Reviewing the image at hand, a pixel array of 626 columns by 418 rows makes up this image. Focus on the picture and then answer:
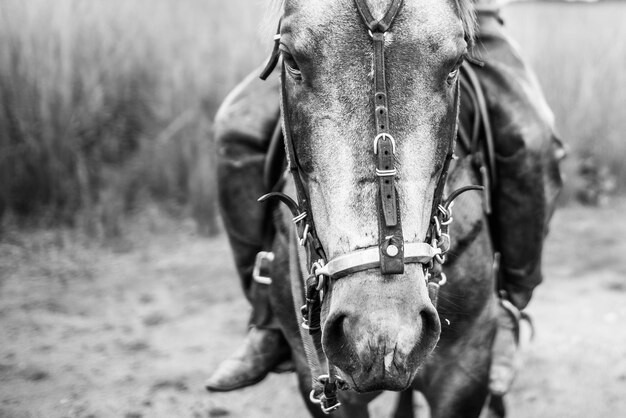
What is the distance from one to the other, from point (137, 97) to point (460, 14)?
6.67 meters

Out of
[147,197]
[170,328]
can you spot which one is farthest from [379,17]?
[147,197]

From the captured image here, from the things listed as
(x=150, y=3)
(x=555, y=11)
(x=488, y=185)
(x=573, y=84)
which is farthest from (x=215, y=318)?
(x=555, y=11)

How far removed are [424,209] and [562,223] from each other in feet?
21.4

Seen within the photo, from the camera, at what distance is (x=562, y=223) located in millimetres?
7848

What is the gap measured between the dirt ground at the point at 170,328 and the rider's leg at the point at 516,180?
165cm

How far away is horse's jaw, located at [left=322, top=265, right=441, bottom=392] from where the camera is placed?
5.57 ft

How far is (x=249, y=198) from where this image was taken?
3137 millimetres

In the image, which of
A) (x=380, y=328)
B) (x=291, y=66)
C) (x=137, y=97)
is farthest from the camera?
(x=137, y=97)

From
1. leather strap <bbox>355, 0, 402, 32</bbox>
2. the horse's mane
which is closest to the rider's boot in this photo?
the horse's mane

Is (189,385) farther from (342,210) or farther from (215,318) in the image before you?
(342,210)

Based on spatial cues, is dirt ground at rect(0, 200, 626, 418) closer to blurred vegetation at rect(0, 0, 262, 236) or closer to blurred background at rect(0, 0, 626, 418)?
blurred background at rect(0, 0, 626, 418)

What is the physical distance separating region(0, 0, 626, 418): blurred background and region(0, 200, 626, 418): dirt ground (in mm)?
18

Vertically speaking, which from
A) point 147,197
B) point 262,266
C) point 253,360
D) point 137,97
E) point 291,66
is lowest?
point 147,197

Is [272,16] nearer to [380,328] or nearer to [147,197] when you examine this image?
[380,328]
